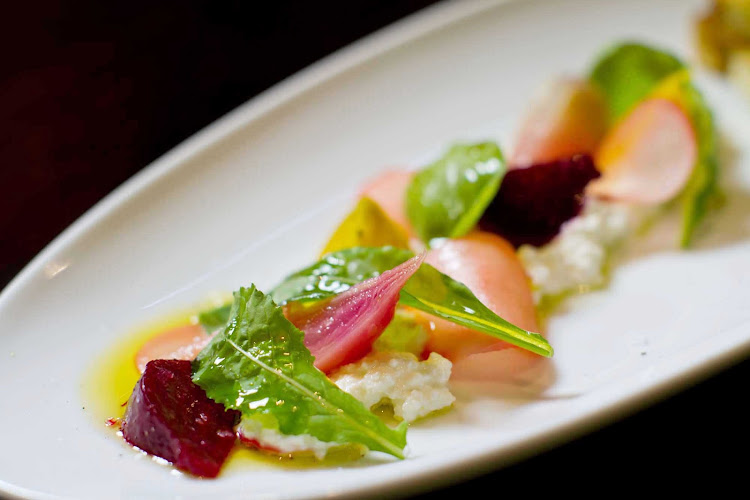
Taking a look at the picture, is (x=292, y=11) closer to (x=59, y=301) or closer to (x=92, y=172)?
(x=92, y=172)

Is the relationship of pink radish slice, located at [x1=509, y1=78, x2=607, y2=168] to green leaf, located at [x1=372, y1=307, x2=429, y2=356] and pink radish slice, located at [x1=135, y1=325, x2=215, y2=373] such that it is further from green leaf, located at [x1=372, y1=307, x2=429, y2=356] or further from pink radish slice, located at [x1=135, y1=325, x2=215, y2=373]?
pink radish slice, located at [x1=135, y1=325, x2=215, y2=373]

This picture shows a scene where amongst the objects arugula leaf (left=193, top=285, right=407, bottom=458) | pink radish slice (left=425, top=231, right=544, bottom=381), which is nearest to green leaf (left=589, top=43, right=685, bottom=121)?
pink radish slice (left=425, top=231, right=544, bottom=381)

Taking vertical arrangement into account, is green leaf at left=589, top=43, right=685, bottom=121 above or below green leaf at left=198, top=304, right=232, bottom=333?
above

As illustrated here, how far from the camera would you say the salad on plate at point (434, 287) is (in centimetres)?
118

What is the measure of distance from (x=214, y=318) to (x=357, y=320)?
309 millimetres

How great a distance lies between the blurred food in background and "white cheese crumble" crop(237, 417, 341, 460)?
1.54 metres

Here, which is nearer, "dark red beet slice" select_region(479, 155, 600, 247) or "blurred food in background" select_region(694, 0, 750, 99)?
"dark red beet slice" select_region(479, 155, 600, 247)

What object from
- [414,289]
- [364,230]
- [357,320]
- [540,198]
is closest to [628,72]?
[540,198]

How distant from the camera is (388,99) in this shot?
7.10ft

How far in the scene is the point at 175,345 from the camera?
143cm

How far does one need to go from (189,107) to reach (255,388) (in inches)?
62.2

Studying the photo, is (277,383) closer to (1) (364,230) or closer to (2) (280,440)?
(2) (280,440)

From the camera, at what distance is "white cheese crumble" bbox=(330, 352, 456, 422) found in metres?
1.23

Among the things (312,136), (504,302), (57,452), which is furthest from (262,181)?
(57,452)
